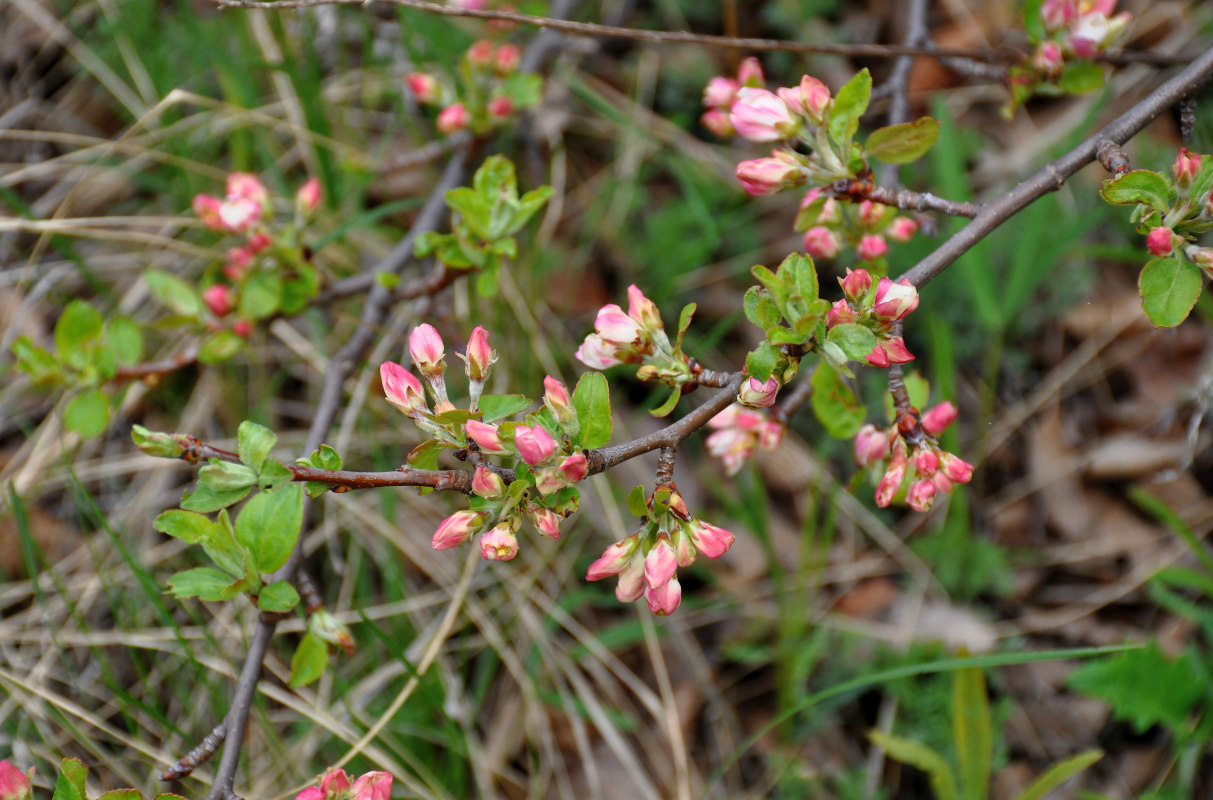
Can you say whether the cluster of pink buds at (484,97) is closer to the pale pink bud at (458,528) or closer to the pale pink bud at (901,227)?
the pale pink bud at (901,227)

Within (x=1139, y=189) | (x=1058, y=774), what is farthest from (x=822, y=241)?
(x=1058, y=774)

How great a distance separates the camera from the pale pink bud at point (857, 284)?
36.6 inches

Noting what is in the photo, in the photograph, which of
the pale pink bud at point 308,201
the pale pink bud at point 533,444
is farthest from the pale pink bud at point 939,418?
the pale pink bud at point 308,201

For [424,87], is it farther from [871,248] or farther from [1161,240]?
[1161,240]

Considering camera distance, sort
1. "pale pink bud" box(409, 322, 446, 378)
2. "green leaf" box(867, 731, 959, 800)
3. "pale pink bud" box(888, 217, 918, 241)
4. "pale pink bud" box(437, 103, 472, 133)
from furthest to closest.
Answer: "pale pink bud" box(437, 103, 472, 133) < "green leaf" box(867, 731, 959, 800) < "pale pink bud" box(888, 217, 918, 241) < "pale pink bud" box(409, 322, 446, 378)

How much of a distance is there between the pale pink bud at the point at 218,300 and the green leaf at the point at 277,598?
2.29 ft

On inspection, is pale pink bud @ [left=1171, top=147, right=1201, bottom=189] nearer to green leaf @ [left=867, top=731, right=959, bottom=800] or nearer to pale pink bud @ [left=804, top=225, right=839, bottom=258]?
pale pink bud @ [left=804, top=225, right=839, bottom=258]

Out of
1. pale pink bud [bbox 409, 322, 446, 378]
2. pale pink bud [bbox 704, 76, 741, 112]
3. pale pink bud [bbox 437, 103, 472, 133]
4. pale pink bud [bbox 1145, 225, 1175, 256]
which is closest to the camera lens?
pale pink bud [bbox 1145, 225, 1175, 256]

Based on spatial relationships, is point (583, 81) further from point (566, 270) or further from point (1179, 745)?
point (1179, 745)

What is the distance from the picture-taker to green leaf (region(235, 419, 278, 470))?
95cm

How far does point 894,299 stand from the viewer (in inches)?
36.2

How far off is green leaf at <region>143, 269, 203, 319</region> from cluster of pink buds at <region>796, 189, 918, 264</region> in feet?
3.93

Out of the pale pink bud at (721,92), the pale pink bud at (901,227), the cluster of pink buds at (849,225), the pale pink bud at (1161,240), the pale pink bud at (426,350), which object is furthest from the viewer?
the pale pink bud at (721,92)

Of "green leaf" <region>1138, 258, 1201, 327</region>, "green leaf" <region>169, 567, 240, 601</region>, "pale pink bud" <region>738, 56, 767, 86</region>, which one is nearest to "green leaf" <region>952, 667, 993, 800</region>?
"green leaf" <region>1138, 258, 1201, 327</region>
